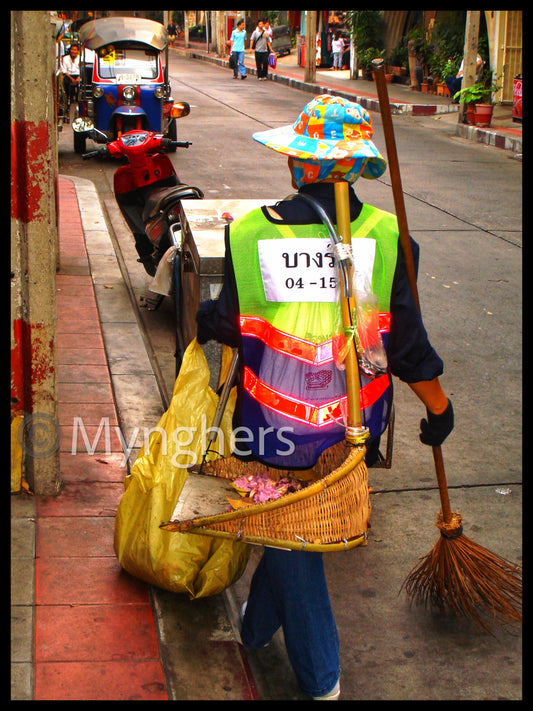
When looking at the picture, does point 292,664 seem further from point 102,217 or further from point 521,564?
point 102,217

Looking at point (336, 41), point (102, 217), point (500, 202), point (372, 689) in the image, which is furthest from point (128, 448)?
point (336, 41)

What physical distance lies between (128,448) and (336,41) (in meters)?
29.5

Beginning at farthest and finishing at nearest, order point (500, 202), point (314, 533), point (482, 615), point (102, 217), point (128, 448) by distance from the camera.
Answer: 1. point (500, 202)
2. point (102, 217)
3. point (128, 448)
4. point (482, 615)
5. point (314, 533)

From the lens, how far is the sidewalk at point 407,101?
16.5 m

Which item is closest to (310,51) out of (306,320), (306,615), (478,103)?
(478,103)

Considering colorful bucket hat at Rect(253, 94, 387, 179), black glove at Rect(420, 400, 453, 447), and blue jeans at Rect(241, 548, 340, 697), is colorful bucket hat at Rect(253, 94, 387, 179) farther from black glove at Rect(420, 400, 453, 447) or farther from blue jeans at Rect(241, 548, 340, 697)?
blue jeans at Rect(241, 548, 340, 697)

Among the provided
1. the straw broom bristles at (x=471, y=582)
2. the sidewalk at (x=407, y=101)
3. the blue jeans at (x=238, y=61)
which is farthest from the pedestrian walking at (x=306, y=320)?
the blue jeans at (x=238, y=61)

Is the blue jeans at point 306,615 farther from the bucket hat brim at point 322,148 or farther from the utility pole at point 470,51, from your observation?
the utility pole at point 470,51

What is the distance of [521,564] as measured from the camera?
11.7 ft

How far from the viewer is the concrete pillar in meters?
3.24

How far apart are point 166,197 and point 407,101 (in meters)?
17.1

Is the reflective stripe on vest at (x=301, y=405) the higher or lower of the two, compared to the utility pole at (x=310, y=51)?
lower

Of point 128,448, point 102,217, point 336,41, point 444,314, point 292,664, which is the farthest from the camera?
point 336,41

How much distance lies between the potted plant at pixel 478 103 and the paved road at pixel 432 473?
222 inches
